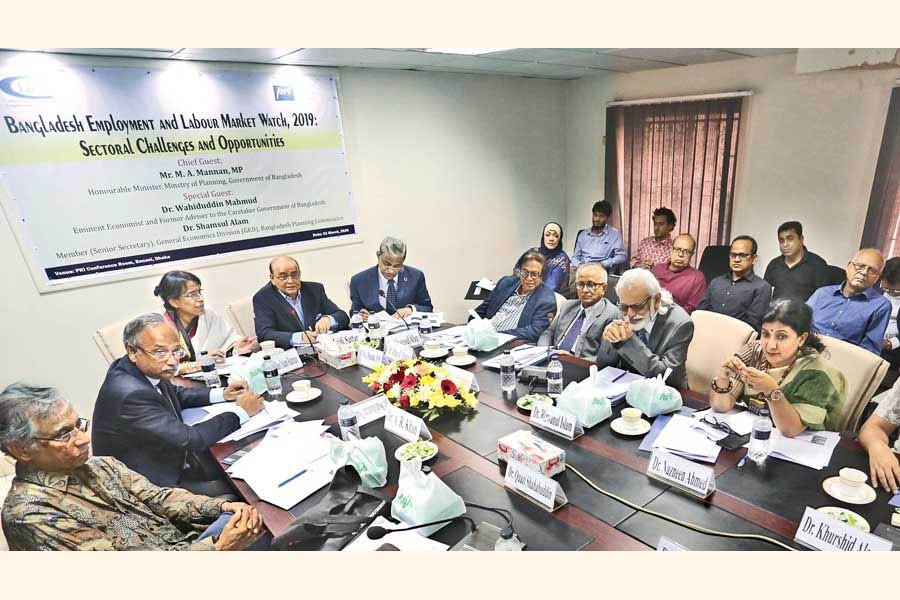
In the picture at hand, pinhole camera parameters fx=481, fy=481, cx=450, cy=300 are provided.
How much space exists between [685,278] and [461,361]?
7.84 ft

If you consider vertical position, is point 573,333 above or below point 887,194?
below

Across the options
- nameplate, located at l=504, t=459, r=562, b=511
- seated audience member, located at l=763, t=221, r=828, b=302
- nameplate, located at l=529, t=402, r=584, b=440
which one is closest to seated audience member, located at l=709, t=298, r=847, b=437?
nameplate, located at l=529, t=402, r=584, b=440

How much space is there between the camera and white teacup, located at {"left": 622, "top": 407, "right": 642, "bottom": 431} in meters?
1.71

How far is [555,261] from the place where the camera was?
4.57 meters

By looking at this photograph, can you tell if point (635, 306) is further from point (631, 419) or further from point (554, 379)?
point (631, 419)

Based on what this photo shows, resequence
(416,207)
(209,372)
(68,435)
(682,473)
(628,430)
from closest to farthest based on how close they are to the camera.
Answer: (68,435)
(682,473)
(628,430)
(209,372)
(416,207)

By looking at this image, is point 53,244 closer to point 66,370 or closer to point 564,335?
point 66,370

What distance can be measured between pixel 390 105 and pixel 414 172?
59 centimetres

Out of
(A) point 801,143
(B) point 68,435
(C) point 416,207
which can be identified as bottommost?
(B) point 68,435

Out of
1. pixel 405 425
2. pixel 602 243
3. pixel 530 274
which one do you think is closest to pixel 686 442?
pixel 405 425

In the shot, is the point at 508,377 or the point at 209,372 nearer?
the point at 508,377

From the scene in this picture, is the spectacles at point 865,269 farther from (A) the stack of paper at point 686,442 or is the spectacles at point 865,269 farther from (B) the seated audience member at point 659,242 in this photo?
(A) the stack of paper at point 686,442

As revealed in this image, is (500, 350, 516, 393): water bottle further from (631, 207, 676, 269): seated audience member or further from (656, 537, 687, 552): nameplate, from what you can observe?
(631, 207, 676, 269): seated audience member

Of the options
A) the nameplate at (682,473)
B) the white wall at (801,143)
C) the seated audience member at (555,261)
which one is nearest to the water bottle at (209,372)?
the nameplate at (682,473)
